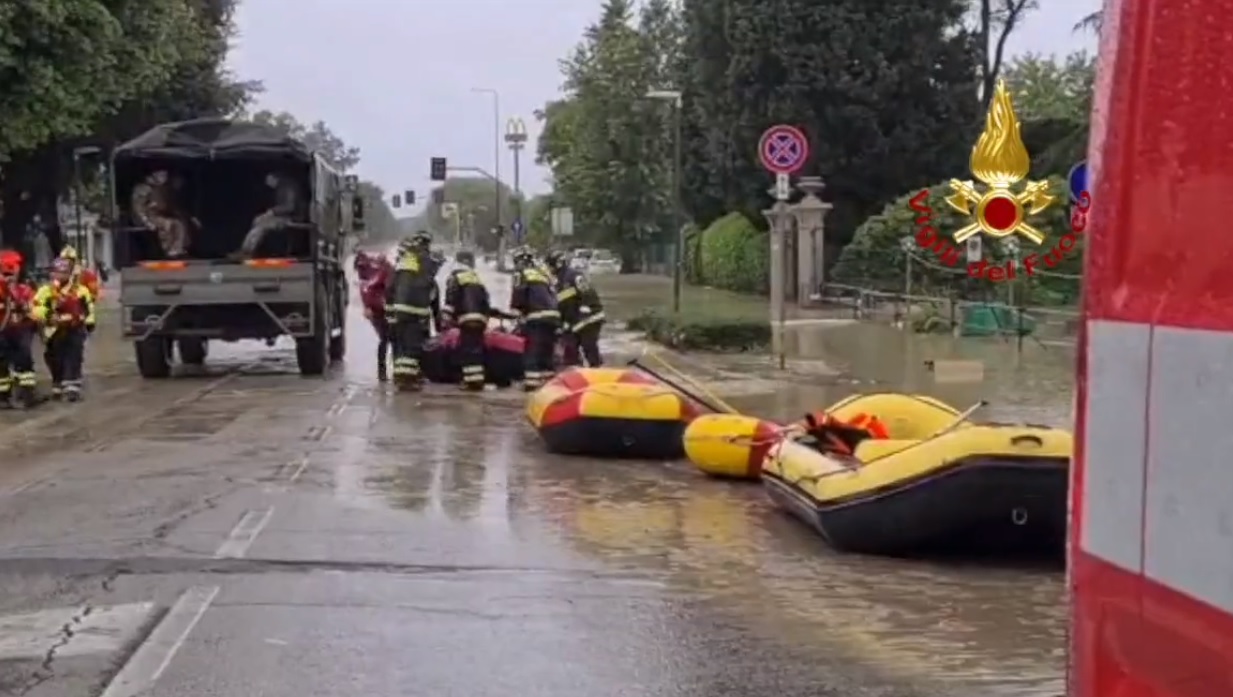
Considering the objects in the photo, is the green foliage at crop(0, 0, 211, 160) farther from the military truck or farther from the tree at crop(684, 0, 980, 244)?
the tree at crop(684, 0, 980, 244)

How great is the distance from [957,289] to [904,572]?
2652 cm

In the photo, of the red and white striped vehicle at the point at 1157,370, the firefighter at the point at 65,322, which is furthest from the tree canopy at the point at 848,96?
the red and white striped vehicle at the point at 1157,370

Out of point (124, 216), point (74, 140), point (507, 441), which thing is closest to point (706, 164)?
point (74, 140)

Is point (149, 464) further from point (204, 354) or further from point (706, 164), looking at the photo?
point (706, 164)

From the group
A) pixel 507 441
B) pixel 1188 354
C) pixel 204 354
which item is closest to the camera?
pixel 1188 354

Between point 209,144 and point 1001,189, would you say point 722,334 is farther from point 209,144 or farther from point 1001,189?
point 209,144

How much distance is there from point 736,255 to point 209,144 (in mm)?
31275

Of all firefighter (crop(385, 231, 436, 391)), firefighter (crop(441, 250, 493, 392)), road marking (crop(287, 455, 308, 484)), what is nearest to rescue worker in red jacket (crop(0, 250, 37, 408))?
firefighter (crop(385, 231, 436, 391))

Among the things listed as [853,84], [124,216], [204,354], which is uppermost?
[853,84]

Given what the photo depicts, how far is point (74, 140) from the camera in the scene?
4291 cm

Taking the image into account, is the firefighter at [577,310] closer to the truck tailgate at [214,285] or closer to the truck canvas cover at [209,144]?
the truck tailgate at [214,285]

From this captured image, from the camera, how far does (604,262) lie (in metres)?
97.4

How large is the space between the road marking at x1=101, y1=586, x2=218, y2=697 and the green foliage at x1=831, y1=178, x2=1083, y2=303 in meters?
21.8

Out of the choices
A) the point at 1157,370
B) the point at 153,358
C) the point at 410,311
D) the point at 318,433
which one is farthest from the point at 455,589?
the point at 153,358
